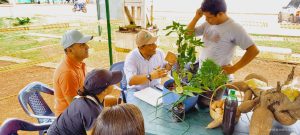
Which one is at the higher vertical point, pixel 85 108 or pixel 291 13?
pixel 291 13

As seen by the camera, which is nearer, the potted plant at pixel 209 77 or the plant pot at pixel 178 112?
the potted plant at pixel 209 77

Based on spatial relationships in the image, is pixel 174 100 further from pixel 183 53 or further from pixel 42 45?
pixel 42 45

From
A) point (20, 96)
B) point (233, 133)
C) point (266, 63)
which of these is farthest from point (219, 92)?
point (266, 63)

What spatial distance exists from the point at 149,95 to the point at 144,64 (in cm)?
Answer: 48

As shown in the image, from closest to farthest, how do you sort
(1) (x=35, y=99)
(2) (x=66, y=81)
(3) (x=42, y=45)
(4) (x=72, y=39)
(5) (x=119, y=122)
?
(5) (x=119, y=122)
(2) (x=66, y=81)
(4) (x=72, y=39)
(1) (x=35, y=99)
(3) (x=42, y=45)

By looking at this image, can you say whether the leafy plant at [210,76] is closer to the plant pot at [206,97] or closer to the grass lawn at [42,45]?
the plant pot at [206,97]

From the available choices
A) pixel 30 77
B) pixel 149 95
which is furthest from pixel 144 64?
pixel 30 77

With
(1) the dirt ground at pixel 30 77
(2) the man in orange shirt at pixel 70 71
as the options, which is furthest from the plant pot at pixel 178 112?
(1) the dirt ground at pixel 30 77

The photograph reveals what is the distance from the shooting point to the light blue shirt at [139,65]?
7.75 feet

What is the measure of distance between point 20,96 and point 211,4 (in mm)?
1964

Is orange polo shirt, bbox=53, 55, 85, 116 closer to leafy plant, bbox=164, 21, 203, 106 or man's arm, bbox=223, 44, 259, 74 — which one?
leafy plant, bbox=164, 21, 203, 106

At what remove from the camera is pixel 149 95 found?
210 centimetres

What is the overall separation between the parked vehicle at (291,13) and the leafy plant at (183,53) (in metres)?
7.60

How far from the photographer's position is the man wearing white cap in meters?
2.26
